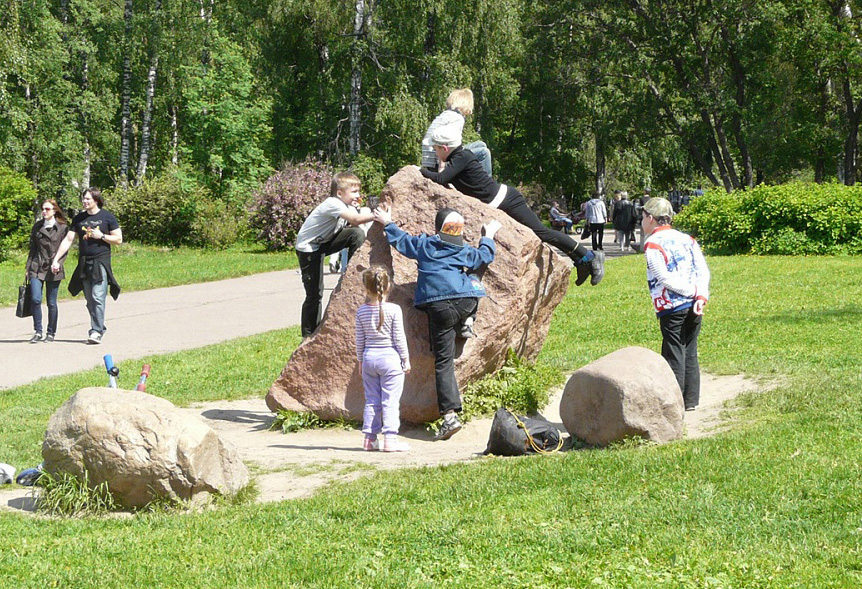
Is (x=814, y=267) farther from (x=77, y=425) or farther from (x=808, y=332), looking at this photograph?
(x=77, y=425)

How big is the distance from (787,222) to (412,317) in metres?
17.8

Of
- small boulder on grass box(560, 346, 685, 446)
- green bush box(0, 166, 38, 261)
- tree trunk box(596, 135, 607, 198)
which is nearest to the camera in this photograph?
small boulder on grass box(560, 346, 685, 446)

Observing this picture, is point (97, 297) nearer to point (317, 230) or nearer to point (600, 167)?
point (317, 230)

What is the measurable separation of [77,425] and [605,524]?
315cm

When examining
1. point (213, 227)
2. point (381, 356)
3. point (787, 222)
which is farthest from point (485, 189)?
point (213, 227)

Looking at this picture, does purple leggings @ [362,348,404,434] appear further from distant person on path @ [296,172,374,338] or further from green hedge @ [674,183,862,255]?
green hedge @ [674,183,862,255]

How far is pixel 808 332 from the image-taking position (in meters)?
12.6

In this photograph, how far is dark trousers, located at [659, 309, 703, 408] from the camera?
28.4ft

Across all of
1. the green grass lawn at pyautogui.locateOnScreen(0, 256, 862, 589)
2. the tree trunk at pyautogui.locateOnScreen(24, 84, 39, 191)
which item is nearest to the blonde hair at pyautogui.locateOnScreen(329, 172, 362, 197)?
the green grass lawn at pyautogui.locateOnScreen(0, 256, 862, 589)

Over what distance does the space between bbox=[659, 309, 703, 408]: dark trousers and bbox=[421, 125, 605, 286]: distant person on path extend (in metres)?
0.88

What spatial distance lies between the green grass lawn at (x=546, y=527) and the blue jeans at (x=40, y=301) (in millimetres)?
6425

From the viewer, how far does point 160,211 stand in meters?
30.8

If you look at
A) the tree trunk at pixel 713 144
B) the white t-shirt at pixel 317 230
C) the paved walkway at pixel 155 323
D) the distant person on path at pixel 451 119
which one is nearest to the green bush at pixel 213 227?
the paved walkway at pixel 155 323

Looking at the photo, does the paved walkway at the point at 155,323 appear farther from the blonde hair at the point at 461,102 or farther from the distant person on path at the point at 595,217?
the distant person on path at the point at 595,217
